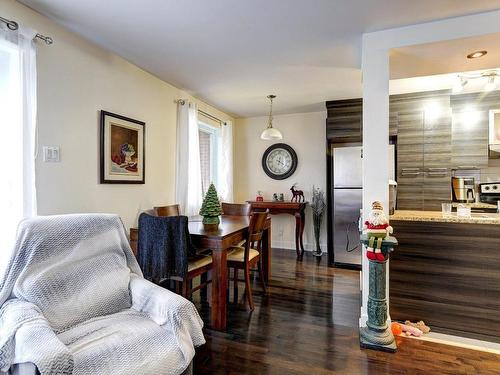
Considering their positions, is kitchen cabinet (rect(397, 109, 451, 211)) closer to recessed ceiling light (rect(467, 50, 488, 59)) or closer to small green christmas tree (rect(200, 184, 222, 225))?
recessed ceiling light (rect(467, 50, 488, 59))

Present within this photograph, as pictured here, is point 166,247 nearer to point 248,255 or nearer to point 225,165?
point 248,255

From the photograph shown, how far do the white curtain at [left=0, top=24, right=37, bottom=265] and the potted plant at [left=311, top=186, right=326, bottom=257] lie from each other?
3.87 meters

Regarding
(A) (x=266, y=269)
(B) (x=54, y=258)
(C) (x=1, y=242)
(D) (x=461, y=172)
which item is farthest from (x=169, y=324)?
(D) (x=461, y=172)

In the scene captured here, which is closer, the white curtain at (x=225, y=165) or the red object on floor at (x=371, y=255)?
the red object on floor at (x=371, y=255)

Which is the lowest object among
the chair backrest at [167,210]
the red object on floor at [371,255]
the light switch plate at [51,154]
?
the red object on floor at [371,255]

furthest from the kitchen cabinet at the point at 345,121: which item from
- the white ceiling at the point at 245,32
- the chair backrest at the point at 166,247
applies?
Answer: the chair backrest at the point at 166,247

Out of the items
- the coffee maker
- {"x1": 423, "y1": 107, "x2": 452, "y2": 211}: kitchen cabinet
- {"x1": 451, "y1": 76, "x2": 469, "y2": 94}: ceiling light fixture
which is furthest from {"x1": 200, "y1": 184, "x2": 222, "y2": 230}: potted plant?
the coffee maker

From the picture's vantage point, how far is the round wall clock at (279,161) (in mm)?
5246

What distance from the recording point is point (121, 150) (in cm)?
301

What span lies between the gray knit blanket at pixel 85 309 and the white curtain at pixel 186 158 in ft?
6.38

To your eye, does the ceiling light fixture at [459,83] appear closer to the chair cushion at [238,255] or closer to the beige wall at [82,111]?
the chair cushion at [238,255]

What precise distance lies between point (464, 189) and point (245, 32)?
3.48 metres

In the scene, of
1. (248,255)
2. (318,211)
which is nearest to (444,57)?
(248,255)

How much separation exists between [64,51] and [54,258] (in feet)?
5.83
